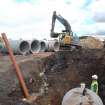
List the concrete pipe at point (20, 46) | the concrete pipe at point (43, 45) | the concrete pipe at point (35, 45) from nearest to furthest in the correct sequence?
the concrete pipe at point (20, 46), the concrete pipe at point (35, 45), the concrete pipe at point (43, 45)

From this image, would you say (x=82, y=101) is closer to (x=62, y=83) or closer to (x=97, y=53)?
(x=62, y=83)

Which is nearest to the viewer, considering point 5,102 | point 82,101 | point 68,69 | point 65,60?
point 82,101

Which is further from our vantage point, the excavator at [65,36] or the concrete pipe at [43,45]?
the concrete pipe at [43,45]

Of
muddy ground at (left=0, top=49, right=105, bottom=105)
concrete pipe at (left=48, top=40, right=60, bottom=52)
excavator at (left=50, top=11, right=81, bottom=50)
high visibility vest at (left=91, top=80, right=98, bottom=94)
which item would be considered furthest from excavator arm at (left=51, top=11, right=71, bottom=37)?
high visibility vest at (left=91, top=80, right=98, bottom=94)

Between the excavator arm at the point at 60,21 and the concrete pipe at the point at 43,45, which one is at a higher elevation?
the excavator arm at the point at 60,21

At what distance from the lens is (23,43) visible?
32.4 m

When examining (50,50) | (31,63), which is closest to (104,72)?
(31,63)

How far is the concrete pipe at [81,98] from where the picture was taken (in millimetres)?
12117

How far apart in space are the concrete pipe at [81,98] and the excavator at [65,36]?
1929 cm

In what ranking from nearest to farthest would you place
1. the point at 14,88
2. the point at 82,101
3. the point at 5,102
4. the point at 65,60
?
the point at 82,101
the point at 5,102
the point at 14,88
the point at 65,60

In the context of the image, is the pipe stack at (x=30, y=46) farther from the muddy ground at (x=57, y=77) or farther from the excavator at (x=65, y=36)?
the muddy ground at (x=57, y=77)

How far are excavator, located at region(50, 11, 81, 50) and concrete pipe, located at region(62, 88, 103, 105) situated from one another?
19294mm

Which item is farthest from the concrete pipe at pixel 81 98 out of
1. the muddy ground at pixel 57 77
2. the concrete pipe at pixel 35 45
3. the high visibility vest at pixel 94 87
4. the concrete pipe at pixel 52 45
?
the concrete pipe at pixel 52 45

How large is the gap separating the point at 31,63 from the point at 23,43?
12461 millimetres
